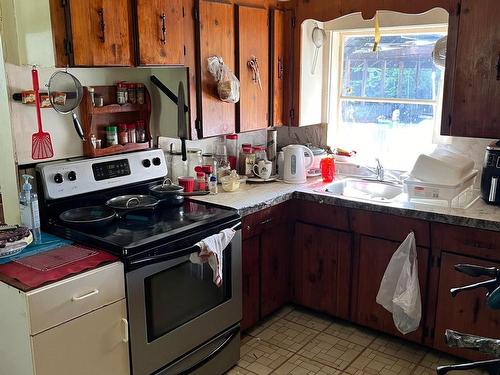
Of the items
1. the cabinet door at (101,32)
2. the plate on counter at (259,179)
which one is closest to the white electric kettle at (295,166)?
the plate on counter at (259,179)

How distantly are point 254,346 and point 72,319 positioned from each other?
1304mm

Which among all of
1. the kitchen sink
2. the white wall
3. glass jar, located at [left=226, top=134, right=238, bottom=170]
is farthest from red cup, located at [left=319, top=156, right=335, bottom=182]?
the white wall

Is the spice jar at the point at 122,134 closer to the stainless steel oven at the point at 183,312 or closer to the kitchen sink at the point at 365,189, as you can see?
the stainless steel oven at the point at 183,312

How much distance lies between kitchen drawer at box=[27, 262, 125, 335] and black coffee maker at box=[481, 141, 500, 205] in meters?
1.90

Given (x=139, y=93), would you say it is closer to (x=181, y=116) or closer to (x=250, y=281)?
(x=181, y=116)

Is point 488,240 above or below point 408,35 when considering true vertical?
below

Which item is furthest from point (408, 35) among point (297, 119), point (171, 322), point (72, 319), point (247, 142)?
point (72, 319)

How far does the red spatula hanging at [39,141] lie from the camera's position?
218 cm

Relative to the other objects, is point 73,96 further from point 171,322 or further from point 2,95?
point 171,322

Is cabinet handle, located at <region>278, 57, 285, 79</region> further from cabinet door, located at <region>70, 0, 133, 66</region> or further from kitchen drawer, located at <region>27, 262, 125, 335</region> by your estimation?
kitchen drawer, located at <region>27, 262, 125, 335</region>

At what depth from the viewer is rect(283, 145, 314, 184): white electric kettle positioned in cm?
316

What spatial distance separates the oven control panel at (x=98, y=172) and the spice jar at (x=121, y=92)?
10.9 inches

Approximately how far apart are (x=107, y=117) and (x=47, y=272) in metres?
1.03

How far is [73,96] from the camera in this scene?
91.0 inches
